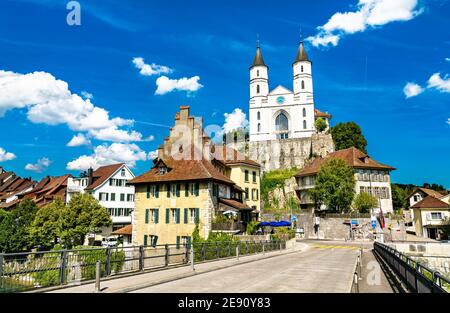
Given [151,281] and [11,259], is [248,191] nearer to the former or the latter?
[151,281]

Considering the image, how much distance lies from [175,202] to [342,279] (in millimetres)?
25125

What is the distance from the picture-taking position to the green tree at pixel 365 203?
178ft

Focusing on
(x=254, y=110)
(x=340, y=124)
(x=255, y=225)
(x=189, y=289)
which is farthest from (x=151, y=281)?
(x=254, y=110)

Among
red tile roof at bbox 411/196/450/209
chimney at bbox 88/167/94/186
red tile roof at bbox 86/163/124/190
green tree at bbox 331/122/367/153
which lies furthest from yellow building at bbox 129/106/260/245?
green tree at bbox 331/122/367/153

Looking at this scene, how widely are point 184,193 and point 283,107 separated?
62816mm

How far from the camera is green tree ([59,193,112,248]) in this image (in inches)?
1630

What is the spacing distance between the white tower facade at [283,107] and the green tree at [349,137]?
858cm

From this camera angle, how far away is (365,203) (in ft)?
177

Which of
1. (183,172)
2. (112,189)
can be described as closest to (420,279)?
(183,172)

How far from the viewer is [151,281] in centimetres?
1305

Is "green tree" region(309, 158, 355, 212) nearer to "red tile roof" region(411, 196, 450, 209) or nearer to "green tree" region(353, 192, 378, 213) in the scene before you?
"green tree" region(353, 192, 378, 213)

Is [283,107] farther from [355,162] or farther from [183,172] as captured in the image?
[183,172]

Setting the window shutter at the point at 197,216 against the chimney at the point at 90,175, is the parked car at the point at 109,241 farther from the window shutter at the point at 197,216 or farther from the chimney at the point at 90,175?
the window shutter at the point at 197,216

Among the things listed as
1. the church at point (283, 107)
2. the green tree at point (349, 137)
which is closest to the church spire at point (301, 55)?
the church at point (283, 107)
